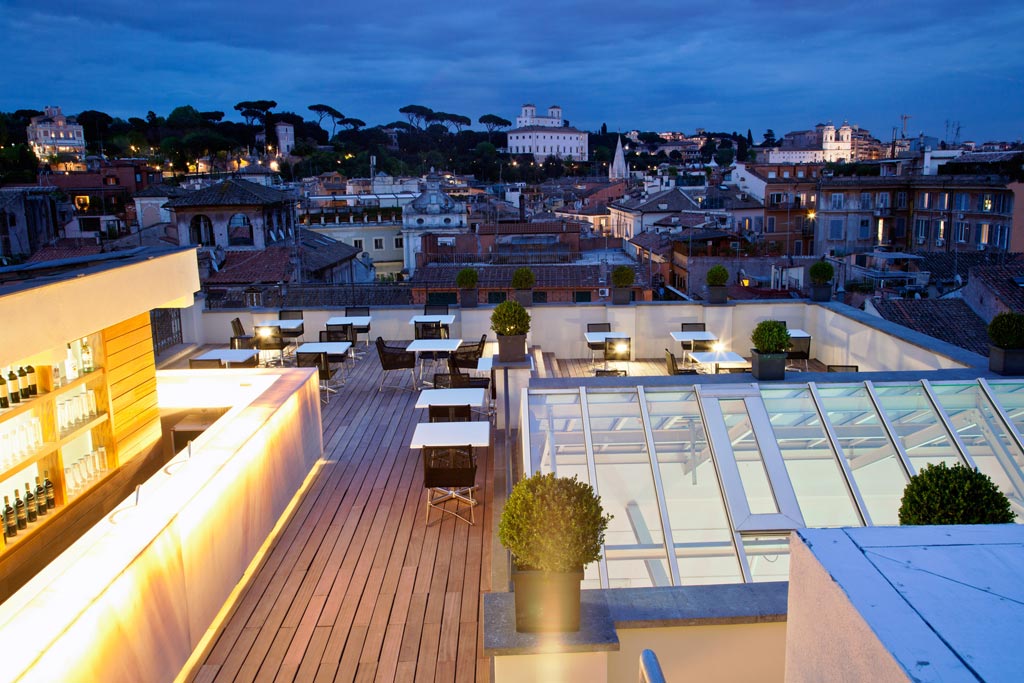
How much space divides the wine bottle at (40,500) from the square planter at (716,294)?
7902mm

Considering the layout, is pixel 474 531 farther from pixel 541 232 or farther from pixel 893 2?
pixel 893 2

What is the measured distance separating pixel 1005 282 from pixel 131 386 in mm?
19691

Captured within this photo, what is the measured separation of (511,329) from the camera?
7.27 m

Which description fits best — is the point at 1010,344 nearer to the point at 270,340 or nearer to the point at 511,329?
the point at 511,329

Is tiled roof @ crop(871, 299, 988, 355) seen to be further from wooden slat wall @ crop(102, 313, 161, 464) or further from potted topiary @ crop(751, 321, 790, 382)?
wooden slat wall @ crop(102, 313, 161, 464)

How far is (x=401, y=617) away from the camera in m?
4.30

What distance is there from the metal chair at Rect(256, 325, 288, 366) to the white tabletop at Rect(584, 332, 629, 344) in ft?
12.5

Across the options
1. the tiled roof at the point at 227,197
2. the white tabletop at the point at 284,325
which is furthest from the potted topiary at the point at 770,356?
the tiled roof at the point at 227,197

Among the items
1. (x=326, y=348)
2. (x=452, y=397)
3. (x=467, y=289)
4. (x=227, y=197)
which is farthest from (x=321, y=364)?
(x=227, y=197)

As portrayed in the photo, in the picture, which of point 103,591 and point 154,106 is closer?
point 103,591

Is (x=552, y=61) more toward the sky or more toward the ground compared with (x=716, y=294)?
more toward the sky

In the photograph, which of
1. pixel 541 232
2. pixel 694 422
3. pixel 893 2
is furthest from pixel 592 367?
pixel 893 2

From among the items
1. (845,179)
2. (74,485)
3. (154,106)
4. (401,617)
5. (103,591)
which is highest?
(154,106)

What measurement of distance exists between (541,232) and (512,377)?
30.3 metres
